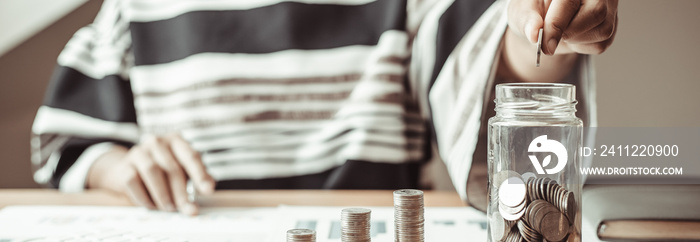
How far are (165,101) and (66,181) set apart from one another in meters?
0.21

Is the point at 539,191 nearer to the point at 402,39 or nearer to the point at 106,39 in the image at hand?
the point at 402,39

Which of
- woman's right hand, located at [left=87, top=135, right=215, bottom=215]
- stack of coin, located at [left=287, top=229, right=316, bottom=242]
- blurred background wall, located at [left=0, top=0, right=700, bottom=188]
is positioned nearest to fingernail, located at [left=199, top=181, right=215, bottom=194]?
woman's right hand, located at [left=87, top=135, right=215, bottom=215]

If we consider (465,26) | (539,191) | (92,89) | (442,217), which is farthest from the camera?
(92,89)

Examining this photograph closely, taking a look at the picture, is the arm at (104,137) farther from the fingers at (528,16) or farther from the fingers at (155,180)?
the fingers at (528,16)

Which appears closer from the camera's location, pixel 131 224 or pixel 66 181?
pixel 131 224

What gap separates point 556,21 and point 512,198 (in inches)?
5.2

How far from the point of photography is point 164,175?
663 mm

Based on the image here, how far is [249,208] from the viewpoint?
0.66 metres

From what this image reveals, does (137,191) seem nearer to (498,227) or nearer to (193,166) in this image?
(193,166)

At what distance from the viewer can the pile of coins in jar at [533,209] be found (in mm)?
423

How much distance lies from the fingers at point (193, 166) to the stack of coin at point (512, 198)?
33cm

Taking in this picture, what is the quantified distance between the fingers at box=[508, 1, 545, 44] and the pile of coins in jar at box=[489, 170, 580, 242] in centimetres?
11

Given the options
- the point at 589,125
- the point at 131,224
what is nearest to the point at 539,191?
the point at 589,125

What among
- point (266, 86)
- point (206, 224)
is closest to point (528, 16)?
point (206, 224)
